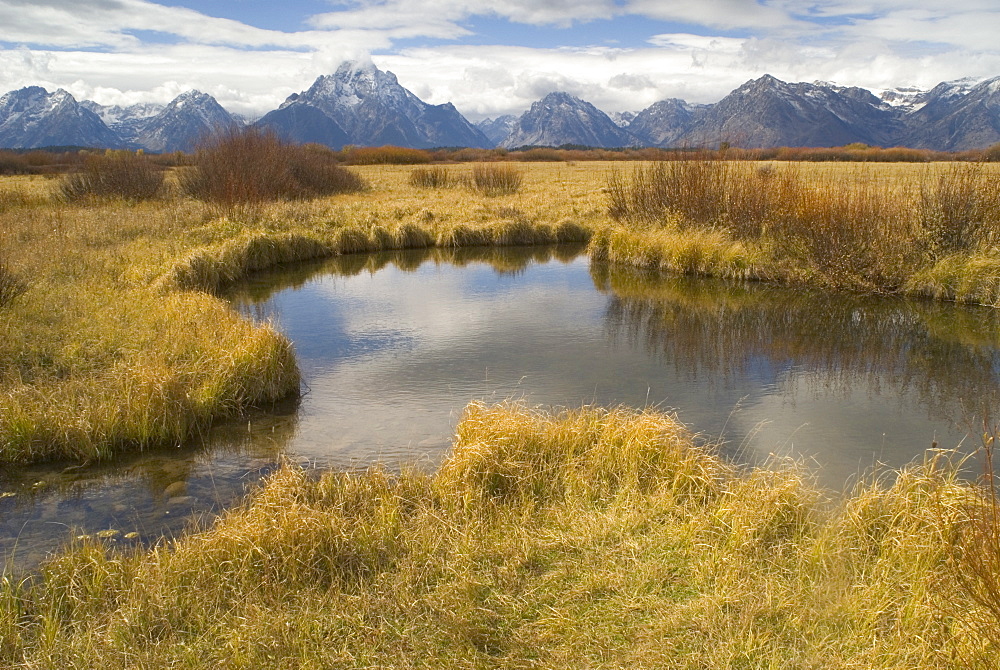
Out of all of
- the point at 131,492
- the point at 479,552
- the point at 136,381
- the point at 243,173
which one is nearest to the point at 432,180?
the point at 243,173

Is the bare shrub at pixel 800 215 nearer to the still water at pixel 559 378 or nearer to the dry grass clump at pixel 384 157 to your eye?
the still water at pixel 559 378

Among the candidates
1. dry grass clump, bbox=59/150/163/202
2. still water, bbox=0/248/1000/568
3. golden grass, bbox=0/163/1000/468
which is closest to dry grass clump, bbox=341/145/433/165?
golden grass, bbox=0/163/1000/468

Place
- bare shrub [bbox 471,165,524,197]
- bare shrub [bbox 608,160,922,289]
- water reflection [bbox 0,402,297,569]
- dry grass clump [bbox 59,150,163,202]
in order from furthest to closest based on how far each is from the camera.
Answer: bare shrub [bbox 471,165,524,197], dry grass clump [bbox 59,150,163,202], bare shrub [bbox 608,160,922,289], water reflection [bbox 0,402,297,569]

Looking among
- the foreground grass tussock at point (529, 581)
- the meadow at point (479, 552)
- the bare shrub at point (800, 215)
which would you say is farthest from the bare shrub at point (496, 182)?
the foreground grass tussock at point (529, 581)

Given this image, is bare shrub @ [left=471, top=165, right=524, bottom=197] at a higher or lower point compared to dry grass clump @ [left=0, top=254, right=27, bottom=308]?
higher

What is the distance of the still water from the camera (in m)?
6.26

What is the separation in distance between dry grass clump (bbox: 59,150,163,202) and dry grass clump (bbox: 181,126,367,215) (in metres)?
1.32

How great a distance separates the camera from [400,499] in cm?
537

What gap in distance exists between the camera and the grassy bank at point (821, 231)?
42.3 ft

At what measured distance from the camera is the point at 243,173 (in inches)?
891

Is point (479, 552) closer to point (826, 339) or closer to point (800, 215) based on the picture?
point (826, 339)

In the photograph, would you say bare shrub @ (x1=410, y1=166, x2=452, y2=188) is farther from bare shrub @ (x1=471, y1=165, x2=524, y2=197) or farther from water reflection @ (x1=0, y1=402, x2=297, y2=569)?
water reflection @ (x1=0, y1=402, x2=297, y2=569)

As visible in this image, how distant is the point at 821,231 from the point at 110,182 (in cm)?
2404

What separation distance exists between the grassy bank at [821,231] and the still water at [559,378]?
0.65 m
